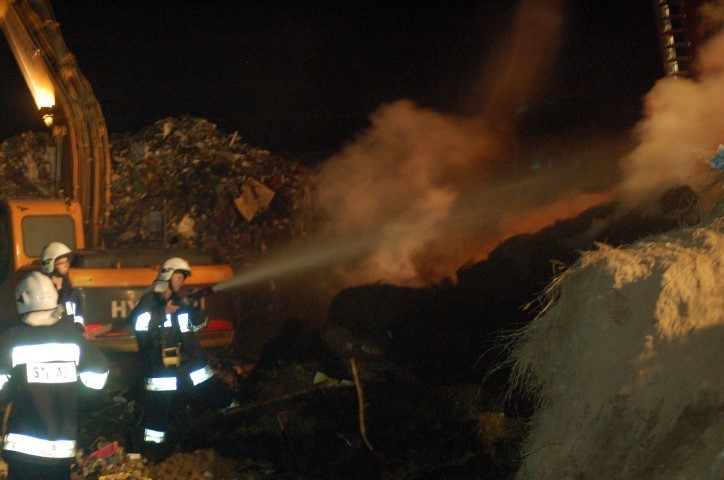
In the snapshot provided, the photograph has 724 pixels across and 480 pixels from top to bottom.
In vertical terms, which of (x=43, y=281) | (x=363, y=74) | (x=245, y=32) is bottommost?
(x=43, y=281)

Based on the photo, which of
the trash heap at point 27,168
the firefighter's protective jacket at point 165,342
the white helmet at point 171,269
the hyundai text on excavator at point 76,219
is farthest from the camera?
the trash heap at point 27,168

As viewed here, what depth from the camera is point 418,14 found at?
61.1 ft

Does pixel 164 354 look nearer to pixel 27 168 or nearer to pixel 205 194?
pixel 205 194

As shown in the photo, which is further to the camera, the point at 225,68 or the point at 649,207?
the point at 225,68

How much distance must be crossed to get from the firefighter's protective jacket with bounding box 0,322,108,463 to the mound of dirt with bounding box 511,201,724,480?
2.81m

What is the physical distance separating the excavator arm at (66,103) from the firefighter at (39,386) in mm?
6387

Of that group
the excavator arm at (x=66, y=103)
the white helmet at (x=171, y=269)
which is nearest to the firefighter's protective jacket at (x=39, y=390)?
the white helmet at (x=171, y=269)

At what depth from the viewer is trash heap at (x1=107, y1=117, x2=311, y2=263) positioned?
13031mm

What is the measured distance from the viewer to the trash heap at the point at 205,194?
13.0m

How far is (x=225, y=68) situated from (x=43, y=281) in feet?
51.6

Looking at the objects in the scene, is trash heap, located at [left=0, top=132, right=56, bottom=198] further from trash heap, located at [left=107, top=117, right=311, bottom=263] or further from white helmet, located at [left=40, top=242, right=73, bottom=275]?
white helmet, located at [left=40, top=242, right=73, bottom=275]

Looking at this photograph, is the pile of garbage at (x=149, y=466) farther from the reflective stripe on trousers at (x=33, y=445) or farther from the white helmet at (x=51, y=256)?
the white helmet at (x=51, y=256)

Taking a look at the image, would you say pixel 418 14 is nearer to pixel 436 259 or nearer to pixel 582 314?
pixel 436 259

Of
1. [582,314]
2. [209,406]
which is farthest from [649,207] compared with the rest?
[209,406]
